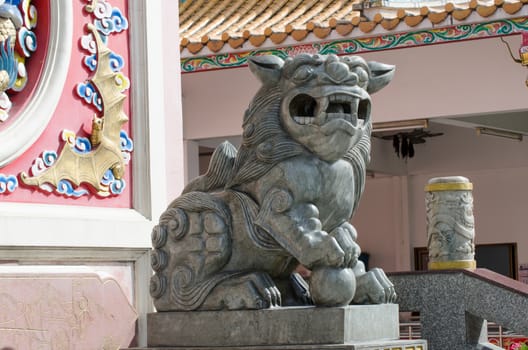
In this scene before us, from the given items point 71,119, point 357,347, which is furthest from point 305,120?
point 71,119

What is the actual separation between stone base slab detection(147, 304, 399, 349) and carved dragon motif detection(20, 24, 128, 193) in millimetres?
1643

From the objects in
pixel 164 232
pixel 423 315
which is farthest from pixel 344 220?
pixel 423 315

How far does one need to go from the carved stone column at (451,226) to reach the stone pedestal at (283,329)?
118 inches

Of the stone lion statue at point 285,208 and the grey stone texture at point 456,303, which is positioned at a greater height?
the stone lion statue at point 285,208

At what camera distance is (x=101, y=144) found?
19.9ft

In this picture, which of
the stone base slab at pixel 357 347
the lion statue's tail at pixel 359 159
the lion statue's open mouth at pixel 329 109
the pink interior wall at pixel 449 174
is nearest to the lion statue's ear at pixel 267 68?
the lion statue's open mouth at pixel 329 109

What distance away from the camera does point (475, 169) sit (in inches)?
608

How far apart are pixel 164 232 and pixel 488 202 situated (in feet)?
37.0

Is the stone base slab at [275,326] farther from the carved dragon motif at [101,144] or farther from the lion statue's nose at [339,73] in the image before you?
the carved dragon motif at [101,144]

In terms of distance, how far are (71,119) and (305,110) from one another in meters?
1.93

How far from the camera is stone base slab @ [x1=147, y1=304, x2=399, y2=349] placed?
4117 millimetres

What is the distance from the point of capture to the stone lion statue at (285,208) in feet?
13.9

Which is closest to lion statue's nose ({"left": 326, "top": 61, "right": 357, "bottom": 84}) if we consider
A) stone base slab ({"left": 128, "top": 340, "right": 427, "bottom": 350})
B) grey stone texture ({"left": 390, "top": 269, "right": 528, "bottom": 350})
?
stone base slab ({"left": 128, "top": 340, "right": 427, "bottom": 350})

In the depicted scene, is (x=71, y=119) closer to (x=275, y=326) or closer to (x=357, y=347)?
(x=275, y=326)
